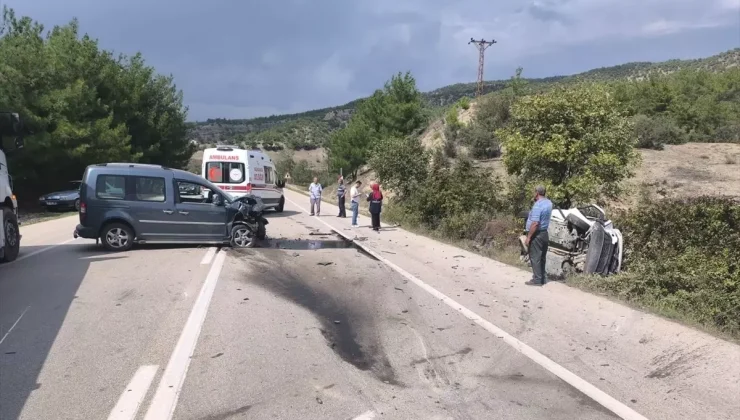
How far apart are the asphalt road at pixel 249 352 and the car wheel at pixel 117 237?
2.22 m

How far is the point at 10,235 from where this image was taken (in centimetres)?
1180

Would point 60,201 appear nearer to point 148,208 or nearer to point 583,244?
point 148,208

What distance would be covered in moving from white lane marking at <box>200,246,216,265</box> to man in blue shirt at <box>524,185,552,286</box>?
6173mm

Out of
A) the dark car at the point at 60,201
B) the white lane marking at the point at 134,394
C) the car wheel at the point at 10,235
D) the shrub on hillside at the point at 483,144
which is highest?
the shrub on hillside at the point at 483,144

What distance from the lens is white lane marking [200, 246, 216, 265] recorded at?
1196 cm

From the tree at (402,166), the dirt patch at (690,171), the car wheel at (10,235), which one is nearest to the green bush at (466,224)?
the dirt patch at (690,171)

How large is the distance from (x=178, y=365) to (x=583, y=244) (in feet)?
27.3

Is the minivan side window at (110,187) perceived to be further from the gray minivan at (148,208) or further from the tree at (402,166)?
the tree at (402,166)

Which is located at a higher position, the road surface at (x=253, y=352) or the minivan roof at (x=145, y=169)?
the minivan roof at (x=145, y=169)

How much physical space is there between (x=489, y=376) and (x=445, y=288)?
448 centimetres

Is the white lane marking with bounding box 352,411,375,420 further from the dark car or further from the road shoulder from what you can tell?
the dark car

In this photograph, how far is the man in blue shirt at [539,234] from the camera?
10.1 meters

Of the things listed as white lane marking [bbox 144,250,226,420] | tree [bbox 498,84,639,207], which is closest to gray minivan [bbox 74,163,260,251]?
white lane marking [bbox 144,250,226,420]

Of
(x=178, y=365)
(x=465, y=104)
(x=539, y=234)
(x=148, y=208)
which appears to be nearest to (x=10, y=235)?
(x=148, y=208)
